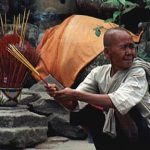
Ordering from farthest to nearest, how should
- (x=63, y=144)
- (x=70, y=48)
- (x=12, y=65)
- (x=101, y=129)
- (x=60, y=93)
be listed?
(x=70, y=48), (x=63, y=144), (x=12, y=65), (x=101, y=129), (x=60, y=93)

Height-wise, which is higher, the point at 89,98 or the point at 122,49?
the point at 122,49

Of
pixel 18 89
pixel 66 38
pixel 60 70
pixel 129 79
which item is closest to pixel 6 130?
pixel 18 89

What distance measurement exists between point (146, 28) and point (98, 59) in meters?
0.72

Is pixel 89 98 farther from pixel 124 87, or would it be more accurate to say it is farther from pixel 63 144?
pixel 63 144

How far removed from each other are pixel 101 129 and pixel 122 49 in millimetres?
589

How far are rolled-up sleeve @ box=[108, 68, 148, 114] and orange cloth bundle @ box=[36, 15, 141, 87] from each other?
289cm

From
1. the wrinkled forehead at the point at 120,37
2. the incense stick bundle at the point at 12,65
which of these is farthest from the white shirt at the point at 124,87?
the incense stick bundle at the point at 12,65

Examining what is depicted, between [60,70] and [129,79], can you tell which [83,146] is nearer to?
[60,70]

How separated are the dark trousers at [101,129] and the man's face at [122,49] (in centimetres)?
32

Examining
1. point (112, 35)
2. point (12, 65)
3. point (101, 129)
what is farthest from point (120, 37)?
point (12, 65)

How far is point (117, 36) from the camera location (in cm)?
345

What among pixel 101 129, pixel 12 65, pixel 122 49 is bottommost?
pixel 12 65

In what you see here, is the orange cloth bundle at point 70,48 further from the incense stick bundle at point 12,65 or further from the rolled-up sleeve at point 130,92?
the rolled-up sleeve at point 130,92

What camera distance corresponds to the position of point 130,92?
335cm
